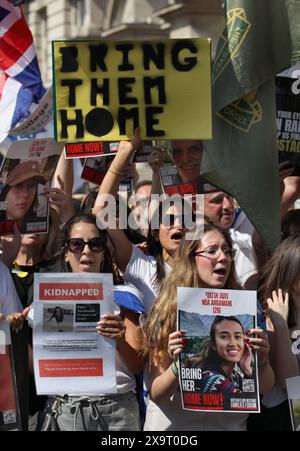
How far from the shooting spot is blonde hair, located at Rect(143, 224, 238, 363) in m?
4.70

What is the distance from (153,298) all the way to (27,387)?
29.0 inches

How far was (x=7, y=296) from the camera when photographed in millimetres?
4934

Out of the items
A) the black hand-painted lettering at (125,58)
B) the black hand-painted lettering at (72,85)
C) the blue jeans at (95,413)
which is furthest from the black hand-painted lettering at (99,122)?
the blue jeans at (95,413)

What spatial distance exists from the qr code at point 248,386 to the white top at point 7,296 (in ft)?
3.74

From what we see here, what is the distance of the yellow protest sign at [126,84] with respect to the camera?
16.4ft

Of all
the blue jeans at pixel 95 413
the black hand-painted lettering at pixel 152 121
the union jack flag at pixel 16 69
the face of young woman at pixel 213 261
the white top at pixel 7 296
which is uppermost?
the union jack flag at pixel 16 69

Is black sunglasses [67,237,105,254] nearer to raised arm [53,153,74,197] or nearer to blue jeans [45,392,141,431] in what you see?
blue jeans [45,392,141,431]

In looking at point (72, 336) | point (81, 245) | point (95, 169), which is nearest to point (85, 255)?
point (81, 245)

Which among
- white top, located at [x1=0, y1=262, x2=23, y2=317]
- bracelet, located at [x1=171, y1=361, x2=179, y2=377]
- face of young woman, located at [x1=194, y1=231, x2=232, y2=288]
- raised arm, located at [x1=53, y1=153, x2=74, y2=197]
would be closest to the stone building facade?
raised arm, located at [x1=53, y1=153, x2=74, y2=197]

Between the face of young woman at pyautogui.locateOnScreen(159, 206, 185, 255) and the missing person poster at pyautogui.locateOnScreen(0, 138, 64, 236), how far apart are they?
66 cm

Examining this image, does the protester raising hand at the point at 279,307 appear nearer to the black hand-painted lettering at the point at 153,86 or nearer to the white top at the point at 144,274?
the white top at the point at 144,274

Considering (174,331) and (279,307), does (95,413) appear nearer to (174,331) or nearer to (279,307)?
(174,331)

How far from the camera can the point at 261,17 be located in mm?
5141
